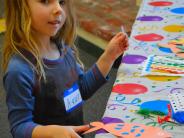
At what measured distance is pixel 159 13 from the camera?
1627 mm

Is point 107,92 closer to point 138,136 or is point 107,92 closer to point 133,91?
point 133,91

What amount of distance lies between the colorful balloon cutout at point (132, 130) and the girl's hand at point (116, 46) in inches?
14.8

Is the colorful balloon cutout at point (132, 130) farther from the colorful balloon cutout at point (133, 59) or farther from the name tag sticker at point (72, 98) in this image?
the colorful balloon cutout at point (133, 59)

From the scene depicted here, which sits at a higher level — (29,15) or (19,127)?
(29,15)

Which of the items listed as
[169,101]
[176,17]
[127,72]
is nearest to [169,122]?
[169,101]

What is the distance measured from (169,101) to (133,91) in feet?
0.36

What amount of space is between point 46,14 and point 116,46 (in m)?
0.31

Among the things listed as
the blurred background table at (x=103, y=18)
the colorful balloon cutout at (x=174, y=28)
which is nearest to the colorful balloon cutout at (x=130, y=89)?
the colorful balloon cutout at (x=174, y=28)

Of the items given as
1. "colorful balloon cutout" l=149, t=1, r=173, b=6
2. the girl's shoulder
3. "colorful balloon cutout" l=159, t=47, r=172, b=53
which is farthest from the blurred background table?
the girl's shoulder

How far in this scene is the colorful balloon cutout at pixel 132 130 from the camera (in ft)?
2.80

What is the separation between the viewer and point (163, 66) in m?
1.16

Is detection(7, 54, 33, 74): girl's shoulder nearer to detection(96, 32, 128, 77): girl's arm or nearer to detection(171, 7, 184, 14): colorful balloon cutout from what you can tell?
detection(96, 32, 128, 77): girl's arm

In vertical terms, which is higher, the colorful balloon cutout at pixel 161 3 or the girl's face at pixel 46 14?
the girl's face at pixel 46 14

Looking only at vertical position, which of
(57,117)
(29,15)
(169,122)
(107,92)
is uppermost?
(29,15)
